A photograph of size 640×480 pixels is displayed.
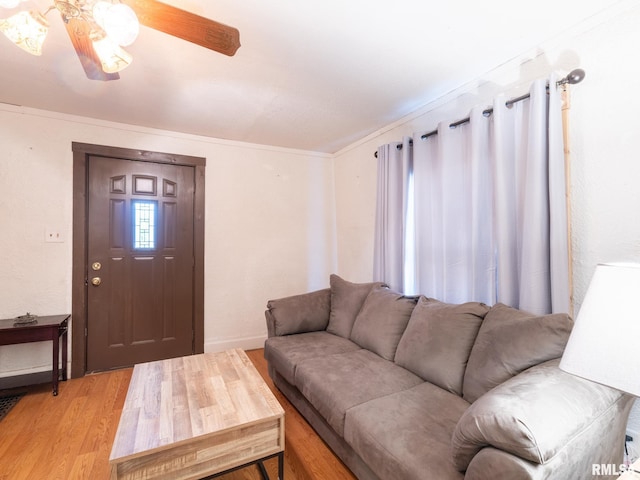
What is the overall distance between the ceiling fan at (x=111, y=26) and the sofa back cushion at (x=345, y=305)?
2.00 metres

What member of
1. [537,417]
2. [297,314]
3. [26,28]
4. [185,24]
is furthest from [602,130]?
[26,28]

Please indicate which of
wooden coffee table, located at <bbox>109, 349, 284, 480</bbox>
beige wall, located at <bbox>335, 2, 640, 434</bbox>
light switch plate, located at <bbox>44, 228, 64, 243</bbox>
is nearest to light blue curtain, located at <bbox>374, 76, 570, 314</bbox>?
beige wall, located at <bbox>335, 2, 640, 434</bbox>

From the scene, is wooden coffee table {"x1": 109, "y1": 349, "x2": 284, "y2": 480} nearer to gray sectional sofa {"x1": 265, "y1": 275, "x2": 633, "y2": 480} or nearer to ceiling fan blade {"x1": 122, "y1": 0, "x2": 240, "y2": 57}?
gray sectional sofa {"x1": 265, "y1": 275, "x2": 633, "y2": 480}

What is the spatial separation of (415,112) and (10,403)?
13.2ft

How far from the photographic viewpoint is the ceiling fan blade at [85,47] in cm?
121

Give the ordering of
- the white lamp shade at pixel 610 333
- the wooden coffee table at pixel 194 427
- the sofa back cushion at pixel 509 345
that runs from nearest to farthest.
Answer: the white lamp shade at pixel 610 333
the wooden coffee table at pixel 194 427
the sofa back cushion at pixel 509 345

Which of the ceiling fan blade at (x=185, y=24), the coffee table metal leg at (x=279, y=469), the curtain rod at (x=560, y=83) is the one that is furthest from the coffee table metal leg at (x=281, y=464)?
the curtain rod at (x=560, y=83)

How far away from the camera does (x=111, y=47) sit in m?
1.24

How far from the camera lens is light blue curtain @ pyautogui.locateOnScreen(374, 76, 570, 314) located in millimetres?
1642

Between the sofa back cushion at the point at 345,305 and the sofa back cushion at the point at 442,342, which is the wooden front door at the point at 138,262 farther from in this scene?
the sofa back cushion at the point at 442,342

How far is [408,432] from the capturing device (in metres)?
1.29

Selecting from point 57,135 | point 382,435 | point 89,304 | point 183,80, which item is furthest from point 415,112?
point 89,304

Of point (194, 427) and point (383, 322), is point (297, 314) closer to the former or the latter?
point (383, 322)

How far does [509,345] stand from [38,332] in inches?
128
